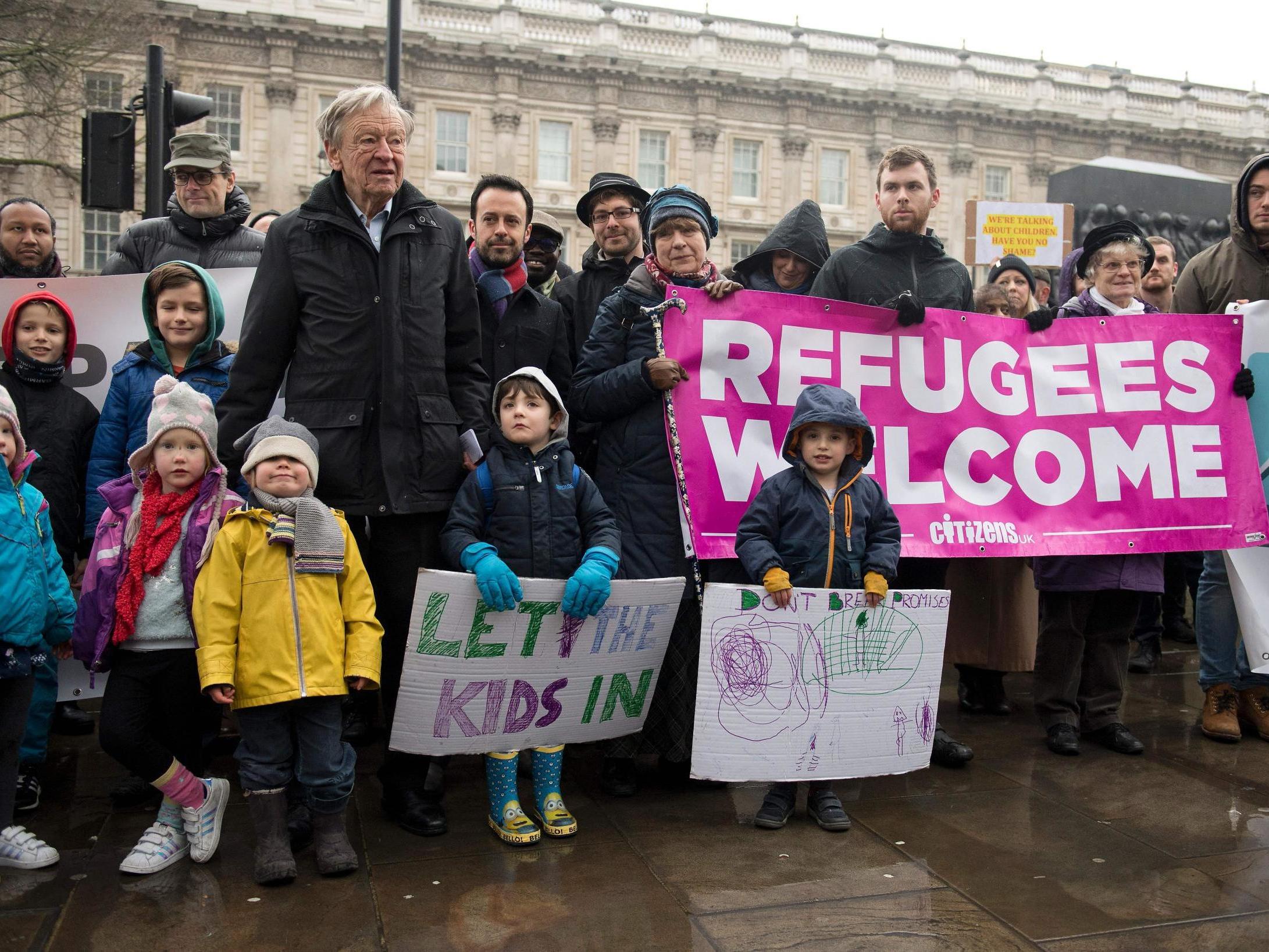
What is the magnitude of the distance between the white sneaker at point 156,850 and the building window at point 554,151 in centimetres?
3466

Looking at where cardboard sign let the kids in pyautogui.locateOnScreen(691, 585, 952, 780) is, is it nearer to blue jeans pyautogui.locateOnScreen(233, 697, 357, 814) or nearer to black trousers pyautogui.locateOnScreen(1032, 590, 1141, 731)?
black trousers pyautogui.locateOnScreen(1032, 590, 1141, 731)

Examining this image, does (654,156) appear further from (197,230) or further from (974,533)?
(974,533)

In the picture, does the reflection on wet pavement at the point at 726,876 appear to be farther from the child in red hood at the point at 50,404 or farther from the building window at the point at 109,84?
→ the building window at the point at 109,84

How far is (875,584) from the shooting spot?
3646 millimetres

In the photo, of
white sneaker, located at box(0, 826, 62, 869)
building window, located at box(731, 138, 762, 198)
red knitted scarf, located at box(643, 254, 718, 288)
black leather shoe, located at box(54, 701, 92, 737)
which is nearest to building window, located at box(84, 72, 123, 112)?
building window, located at box(731, 138, 762, 198)

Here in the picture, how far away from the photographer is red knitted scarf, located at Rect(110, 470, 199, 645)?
325cm

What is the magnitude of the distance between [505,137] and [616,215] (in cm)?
3284

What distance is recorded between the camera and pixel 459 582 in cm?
330

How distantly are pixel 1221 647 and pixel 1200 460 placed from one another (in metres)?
0.78

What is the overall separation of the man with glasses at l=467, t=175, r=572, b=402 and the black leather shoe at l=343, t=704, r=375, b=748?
57.1 inches

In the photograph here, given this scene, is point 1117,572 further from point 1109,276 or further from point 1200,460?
point 1109,276

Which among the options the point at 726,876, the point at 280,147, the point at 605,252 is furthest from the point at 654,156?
the point at 726,876

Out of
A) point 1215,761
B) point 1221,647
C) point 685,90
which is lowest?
point 1215,761

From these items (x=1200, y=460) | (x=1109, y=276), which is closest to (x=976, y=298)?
(x=1109, y=276)
